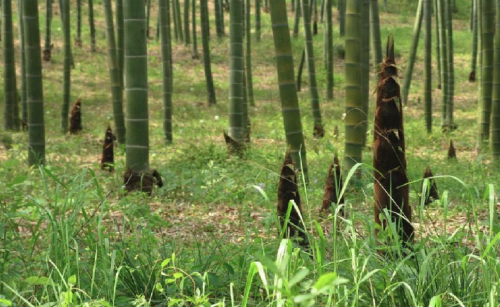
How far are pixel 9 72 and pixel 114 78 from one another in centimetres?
251

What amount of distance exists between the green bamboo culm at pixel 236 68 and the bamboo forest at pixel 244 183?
3cm

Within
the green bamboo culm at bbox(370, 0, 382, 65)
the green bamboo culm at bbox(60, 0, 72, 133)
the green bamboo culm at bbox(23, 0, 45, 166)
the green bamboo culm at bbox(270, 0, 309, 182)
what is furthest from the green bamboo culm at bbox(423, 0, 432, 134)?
the green bamboo culm at bbox(23, 0, 45, 166)

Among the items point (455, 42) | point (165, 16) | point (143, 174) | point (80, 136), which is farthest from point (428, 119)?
point (455, 42)

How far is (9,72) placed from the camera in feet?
36.5

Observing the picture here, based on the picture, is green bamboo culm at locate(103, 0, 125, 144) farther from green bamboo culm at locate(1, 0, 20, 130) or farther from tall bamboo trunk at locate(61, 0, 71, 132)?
tall bamboo trunk at locate(61, 0, 71, 132)

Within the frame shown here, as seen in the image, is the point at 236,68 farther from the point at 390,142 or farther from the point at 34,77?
the point at 390,142

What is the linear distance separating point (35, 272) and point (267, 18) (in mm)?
29231

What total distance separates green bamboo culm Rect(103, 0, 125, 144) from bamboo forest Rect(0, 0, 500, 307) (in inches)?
0.9

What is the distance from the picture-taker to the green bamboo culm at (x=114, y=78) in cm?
977

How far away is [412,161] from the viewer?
7.91m

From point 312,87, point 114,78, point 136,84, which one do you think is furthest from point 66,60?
point 136,84

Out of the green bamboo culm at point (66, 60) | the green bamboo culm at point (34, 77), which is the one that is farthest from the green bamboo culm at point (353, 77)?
the green bamboo culm at point (66, 60)

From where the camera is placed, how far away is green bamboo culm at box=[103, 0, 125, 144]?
9.77 meters

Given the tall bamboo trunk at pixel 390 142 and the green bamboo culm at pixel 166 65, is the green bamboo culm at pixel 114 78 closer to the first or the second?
the green bamboo culm at pixel 166 65
